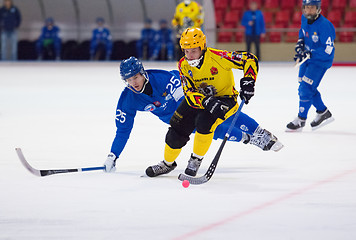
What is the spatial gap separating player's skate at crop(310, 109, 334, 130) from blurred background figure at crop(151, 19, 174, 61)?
33.2 ft

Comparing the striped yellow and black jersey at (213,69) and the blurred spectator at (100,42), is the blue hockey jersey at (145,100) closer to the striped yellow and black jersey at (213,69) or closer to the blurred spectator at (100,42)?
the striped yellow and black jersey at (213,69)

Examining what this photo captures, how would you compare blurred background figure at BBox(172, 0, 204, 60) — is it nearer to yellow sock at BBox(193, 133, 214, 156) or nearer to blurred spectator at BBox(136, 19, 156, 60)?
blurred spectator at BBox(136, 19, 156, 60)

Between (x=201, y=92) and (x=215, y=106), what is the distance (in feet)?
0.81

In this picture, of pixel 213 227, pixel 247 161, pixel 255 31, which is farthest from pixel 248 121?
pixel 255 31

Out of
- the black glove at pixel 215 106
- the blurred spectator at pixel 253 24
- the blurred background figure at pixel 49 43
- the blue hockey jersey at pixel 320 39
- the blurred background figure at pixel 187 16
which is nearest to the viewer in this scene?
the black glove at pixel 215 106

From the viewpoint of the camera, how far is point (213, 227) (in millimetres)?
2717

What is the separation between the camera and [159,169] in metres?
3.81

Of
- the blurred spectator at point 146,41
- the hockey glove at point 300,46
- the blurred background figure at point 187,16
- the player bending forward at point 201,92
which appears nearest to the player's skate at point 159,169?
the player bending forward at point 201,92

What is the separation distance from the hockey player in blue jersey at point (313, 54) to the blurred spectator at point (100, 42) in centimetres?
1085

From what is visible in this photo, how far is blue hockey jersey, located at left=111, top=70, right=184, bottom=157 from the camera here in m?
3.84

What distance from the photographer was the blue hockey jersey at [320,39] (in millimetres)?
5566

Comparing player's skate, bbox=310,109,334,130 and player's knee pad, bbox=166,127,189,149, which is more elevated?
player's knee pad, bbox=166,127,189,149

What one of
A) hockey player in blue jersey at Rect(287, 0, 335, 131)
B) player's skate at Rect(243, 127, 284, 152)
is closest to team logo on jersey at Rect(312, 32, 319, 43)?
hockey player in blue jersey at Rect(287, 0, 335, 131)

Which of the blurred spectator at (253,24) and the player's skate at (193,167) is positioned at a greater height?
the player's skate at (193,167)
